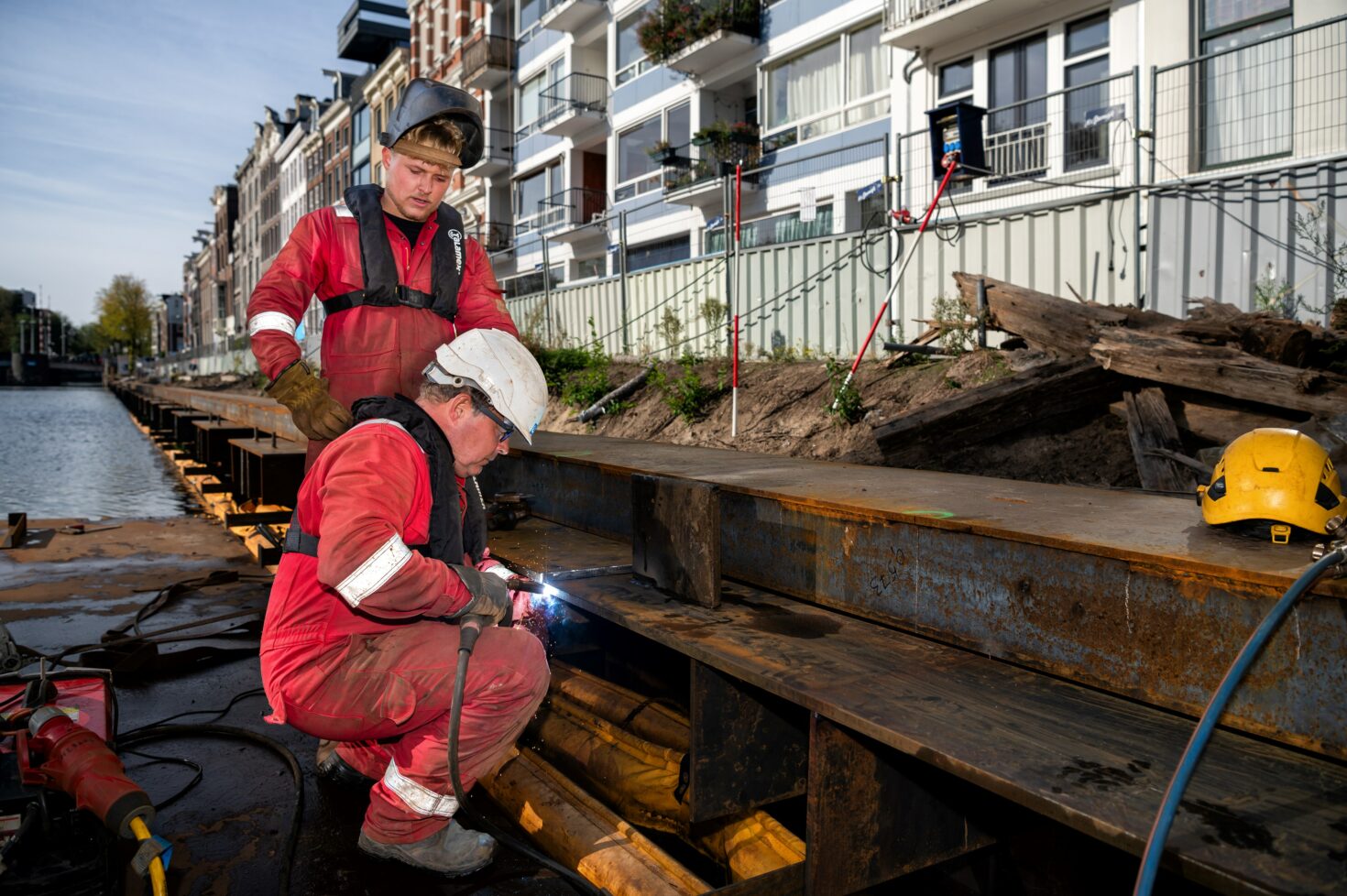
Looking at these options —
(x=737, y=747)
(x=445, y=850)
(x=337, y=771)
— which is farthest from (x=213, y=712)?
(x=737, y=747)

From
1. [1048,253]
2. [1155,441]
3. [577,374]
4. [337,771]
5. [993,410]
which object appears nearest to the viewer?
[337,771]

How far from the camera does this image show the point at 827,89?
18219 mm

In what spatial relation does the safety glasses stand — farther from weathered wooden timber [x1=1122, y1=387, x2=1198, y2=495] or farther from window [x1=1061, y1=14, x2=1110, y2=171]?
window [x1=1061, y1=14, x2=1110, y2=171]

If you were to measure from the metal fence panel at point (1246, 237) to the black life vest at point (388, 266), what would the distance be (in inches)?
285

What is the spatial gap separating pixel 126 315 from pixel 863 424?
11864cm

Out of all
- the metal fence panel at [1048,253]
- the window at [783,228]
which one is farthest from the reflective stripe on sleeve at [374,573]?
the window at [783,228]

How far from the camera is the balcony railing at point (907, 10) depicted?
47.9ft

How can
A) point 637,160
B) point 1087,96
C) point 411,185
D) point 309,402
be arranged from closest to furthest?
point 309,402
point 411,185
point 1087,96
point 637,160

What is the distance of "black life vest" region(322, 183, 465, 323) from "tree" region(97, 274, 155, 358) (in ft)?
373

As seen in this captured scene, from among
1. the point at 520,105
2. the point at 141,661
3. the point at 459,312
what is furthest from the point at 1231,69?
the point at 520,105

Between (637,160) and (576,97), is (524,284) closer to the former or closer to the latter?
(637,160)

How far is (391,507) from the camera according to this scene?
2.50 meters

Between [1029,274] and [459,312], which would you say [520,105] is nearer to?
[1029,274]

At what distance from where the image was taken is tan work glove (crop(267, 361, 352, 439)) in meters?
3.13
